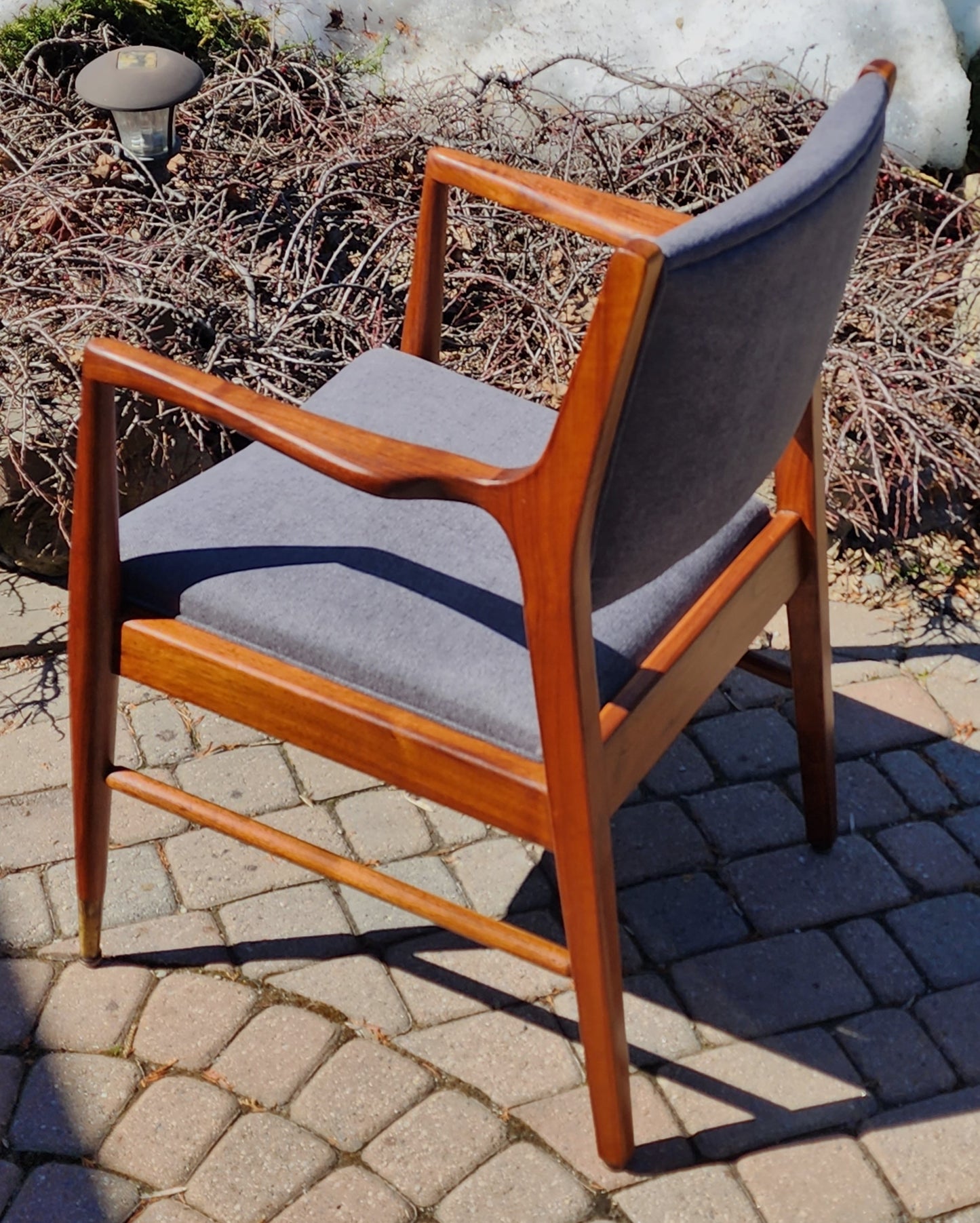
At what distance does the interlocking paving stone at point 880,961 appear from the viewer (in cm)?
202

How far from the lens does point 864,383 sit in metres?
2.94

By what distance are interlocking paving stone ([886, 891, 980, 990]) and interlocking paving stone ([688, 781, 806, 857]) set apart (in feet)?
0.73

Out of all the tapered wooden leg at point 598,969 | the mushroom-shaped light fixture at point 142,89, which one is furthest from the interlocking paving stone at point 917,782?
the mushroom-shaped light fixture at point 142,89

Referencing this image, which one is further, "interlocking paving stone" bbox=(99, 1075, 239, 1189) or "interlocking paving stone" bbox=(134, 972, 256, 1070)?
"interlocking paving stone" bbox=(134, 972, 256, 1070)

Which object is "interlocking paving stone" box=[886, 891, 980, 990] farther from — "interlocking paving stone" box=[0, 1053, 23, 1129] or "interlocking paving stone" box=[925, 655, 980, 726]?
"interlocking paving stone" box=[0, 1053, 23, 1129]

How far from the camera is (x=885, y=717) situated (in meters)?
2.52

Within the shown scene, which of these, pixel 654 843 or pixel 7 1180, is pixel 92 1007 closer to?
pixel 7 1180

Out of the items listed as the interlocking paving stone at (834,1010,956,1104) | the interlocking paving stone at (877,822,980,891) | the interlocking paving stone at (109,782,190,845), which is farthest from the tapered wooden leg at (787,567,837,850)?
the interlocking paving stone at (109,782,190,845)

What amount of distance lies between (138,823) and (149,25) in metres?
2.48

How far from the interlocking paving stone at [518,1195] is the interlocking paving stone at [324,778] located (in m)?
0.73

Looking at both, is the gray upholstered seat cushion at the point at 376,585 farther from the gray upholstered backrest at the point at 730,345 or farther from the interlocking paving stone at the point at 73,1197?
the interlocking paving stone at the point at 73,1197

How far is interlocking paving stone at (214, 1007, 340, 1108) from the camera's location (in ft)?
6.05

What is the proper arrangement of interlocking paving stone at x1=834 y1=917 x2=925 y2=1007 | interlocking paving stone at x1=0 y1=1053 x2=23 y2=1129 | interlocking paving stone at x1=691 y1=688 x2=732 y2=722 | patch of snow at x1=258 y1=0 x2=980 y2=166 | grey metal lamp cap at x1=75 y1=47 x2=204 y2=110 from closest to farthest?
interlocking paving stone at x1=0 y1=1053 x2=23 y2=1129, interlocking paving stone at x1=834 y1=917 x2=925 y2=1007, interlocking paving stone at x1=691 y1=688 x2=732 y2=722, grey metal lamp cap at x1=75 y1=47 x2=204 y2=110, patch of snow at x1=258 y1=0 x2=980 y2=166

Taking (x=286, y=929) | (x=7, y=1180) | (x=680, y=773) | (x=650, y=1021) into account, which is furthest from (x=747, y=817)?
(x=7, y=1180)
